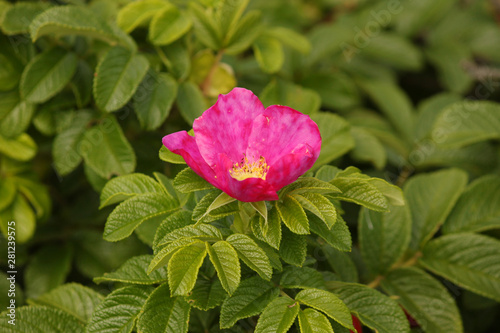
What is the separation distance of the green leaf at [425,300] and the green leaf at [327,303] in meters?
0.35

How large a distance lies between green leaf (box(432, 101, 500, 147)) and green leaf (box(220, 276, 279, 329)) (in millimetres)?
905

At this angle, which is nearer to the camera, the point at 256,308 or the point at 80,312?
the point at 256,308

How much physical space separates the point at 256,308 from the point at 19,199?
2.73ft

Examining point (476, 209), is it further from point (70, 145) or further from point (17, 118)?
point (17, 118)

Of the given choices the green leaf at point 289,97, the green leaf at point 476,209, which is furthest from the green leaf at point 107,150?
the green leaf at point 476,209

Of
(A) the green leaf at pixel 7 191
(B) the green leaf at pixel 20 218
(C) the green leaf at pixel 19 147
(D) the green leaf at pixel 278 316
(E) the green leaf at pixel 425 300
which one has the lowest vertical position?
(B) the green leaf at pixel 20 218

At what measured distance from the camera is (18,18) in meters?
1.25

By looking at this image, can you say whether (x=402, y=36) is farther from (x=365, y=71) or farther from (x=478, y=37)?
(x=478, y=37)

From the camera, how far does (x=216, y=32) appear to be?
1288mm

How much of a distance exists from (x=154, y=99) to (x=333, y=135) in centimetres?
48

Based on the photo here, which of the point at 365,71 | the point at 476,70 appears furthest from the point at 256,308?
the point at 476,70

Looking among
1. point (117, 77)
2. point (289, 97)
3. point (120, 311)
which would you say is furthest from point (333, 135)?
point (120, 311)

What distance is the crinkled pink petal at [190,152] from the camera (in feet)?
2.45

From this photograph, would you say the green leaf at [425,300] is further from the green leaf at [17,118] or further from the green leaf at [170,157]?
the green leaf at [17,118]
